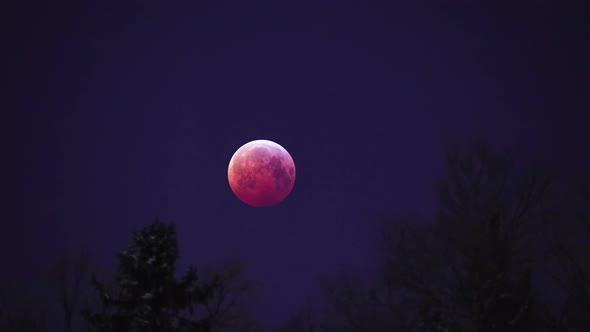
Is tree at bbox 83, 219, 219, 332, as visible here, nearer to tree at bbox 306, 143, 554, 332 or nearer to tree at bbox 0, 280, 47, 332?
tree at bbox 306, 143, 554, 332

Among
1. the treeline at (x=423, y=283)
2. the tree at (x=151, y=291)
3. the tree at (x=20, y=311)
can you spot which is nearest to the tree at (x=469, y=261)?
the treeline at (x=423, y=283)

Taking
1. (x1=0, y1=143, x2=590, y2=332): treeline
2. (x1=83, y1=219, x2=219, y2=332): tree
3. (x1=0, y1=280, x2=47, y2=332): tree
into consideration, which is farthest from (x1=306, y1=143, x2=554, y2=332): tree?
(x1=0, y1=280, x2=47, y2=332): tree

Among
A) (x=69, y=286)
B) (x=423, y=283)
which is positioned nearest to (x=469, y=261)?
(x=423, y=283)

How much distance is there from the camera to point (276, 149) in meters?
37.2

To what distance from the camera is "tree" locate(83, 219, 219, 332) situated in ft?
39.8

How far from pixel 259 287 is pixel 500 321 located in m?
13.0

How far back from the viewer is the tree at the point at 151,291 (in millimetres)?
12117

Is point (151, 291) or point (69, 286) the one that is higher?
point (69, 286)

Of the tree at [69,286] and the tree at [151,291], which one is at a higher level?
the tree at [69,286]

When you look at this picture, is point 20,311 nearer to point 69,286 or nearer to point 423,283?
point 69,286

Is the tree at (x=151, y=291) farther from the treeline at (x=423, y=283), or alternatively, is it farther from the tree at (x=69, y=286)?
the tree at (x=69, y=286)

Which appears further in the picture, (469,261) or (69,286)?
(69,286)

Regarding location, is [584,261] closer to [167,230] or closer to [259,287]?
[259,287]

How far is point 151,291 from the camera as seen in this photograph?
12336 mm
